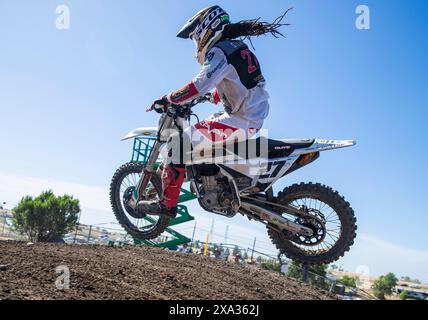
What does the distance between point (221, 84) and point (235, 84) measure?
0.87 ft

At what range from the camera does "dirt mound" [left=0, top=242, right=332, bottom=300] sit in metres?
4.25

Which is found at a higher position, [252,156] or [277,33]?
[277,33]

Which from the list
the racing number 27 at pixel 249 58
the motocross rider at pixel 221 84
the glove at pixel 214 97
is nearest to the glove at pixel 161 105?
Result: the motocross rider at pixel 221 84

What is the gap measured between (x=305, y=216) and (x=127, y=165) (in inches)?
130

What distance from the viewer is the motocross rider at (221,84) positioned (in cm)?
550

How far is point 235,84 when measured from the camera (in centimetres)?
566

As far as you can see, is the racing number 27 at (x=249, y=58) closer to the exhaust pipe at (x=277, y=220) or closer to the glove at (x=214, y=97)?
the glove at (x=214, y=97)

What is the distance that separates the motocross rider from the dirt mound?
3.29 ft

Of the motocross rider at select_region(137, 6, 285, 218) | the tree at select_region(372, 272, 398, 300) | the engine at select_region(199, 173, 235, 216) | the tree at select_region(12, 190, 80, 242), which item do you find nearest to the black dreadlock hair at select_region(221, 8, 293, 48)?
the motocross rider at select_region(137, 6, 285, 218)
